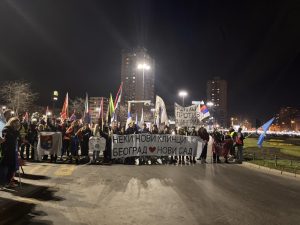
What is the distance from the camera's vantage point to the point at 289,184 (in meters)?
12.3

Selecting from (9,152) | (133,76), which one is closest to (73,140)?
(9,152)

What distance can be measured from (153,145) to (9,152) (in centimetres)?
940

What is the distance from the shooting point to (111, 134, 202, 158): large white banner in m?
17.2

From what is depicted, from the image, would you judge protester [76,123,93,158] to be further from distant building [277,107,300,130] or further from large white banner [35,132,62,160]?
distant building [277,107,300,130]

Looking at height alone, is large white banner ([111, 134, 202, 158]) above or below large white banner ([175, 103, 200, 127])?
below

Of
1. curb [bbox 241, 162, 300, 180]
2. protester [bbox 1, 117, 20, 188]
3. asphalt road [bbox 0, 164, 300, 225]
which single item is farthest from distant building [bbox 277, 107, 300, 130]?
protester [bbox 1, 117, 20, 188]

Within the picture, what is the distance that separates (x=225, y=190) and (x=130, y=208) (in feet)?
12.4

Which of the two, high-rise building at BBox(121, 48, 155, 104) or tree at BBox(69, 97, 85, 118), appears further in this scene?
high-rise building at BBox(121, 48, 155, 104)

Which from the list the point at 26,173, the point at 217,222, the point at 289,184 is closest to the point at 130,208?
the point at 217,222

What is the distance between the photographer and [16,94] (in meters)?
68.6

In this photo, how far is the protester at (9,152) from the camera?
943cm

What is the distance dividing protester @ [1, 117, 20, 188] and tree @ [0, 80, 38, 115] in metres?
60.4

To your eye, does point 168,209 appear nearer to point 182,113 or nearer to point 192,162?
point 192,162

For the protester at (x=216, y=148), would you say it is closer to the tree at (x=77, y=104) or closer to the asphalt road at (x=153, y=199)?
the asphalt road at (x=153, y=199)
